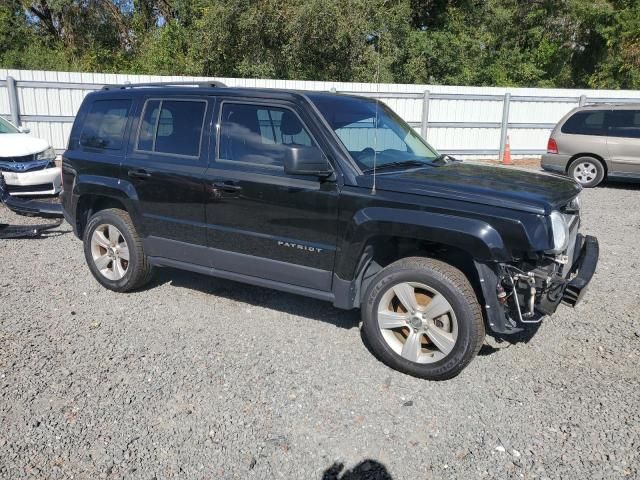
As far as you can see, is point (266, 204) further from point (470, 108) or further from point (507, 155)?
point (470, 108)

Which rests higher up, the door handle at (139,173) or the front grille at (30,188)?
the door handle at (139,173)

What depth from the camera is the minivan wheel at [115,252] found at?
5.19 m

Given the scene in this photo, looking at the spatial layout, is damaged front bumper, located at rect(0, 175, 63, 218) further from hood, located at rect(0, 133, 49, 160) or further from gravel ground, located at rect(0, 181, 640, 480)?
gravel ground, located at rect(0, 181, 640, 480)

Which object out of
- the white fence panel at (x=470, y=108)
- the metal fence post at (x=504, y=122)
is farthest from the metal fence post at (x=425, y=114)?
the metal fence post at (x=504, y=122)

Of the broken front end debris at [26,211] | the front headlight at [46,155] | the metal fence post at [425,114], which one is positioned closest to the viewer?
the broken front end debris at [26,211]

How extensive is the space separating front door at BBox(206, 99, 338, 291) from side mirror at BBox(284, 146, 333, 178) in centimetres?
12

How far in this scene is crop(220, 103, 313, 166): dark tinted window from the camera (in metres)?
4.27

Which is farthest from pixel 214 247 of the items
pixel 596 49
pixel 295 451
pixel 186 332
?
pixel 596 49

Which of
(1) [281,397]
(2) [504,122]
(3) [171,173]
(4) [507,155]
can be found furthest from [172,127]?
(2) [504,122]

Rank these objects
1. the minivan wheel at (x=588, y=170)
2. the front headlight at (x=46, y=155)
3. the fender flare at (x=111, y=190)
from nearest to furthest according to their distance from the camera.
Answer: the fender flare at (x=111, y=190) < the front headlight at (x=46, y=155) < the minivan wheel at (x=588, y=170)

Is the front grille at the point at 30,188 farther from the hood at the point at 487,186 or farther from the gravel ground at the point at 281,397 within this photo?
the hood at the point at 487,186

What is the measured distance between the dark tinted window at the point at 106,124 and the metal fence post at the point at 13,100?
28.6ft

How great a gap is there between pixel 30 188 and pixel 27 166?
13.6 inches

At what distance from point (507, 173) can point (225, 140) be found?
2.28 meters
